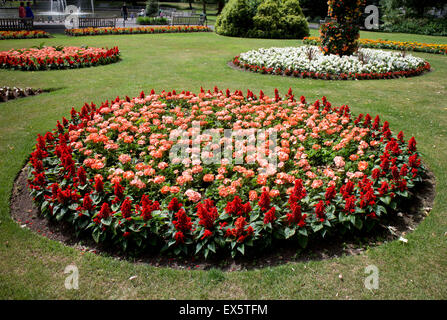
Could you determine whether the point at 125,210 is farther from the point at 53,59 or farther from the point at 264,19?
the point at 264,19

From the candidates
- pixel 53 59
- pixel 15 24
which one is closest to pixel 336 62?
pixel 53 59

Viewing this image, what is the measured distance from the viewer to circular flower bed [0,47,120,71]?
1173 centimetres

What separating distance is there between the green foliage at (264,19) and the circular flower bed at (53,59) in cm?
1196

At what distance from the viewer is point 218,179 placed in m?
4.27

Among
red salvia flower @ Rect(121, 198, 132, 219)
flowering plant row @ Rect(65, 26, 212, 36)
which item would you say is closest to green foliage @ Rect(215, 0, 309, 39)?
flowering plant row @ Rect(65, 26, 212, 36)

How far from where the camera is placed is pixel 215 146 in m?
4.81

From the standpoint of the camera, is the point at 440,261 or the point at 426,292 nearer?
the point at 426,292

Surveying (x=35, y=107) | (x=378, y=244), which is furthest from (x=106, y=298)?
(x=35, y=107)

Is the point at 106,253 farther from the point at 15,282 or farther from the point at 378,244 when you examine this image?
the point at 378,244

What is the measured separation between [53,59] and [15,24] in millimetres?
12434

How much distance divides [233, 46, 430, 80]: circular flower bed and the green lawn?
1.54 ft

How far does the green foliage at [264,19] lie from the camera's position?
21.9 meters

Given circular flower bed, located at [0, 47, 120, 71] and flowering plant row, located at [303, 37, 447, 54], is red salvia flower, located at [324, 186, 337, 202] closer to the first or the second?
circular flower bed, located at [0, 47, 120, 71]
